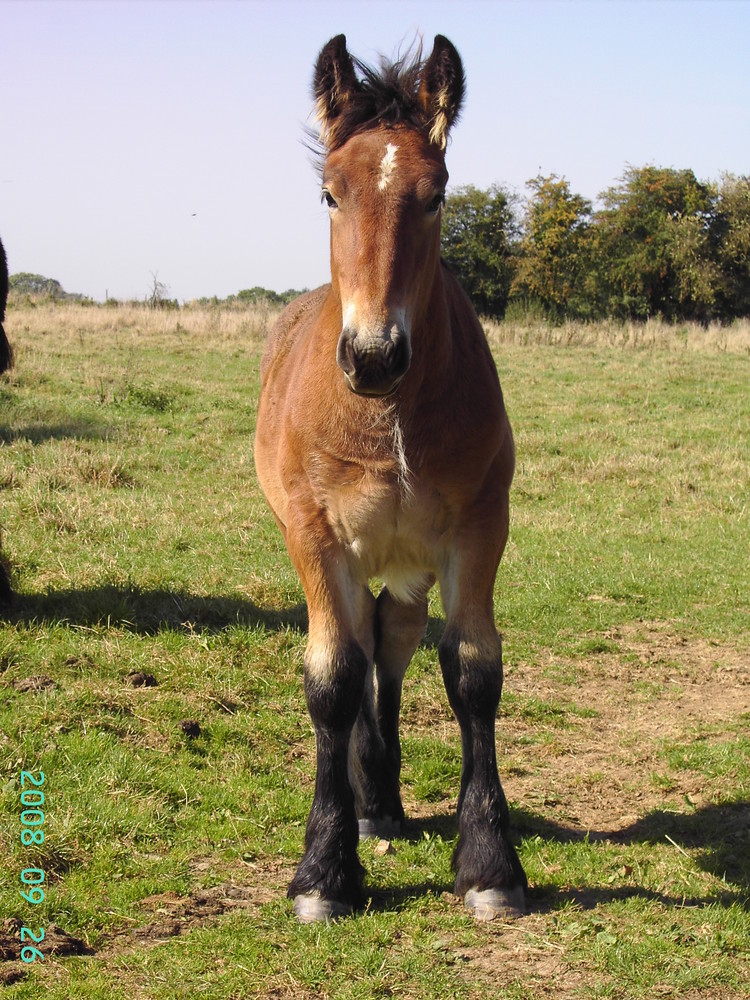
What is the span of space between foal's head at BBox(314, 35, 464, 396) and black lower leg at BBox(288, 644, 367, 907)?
1.19m

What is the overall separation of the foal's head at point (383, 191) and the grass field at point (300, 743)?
194 cm

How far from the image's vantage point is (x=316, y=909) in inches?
136

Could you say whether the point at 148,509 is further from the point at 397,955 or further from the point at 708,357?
the point at 708,357

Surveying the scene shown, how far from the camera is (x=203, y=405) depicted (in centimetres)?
1312

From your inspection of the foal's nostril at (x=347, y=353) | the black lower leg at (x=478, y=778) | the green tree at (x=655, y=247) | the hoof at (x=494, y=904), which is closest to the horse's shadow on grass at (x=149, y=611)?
the black lower leg at (x=478, y=778)

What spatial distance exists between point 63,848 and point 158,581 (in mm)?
3139

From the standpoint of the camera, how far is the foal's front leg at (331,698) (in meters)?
3.62

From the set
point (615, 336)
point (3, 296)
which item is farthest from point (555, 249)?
point (3, 296)

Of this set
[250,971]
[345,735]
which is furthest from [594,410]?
[250,971]

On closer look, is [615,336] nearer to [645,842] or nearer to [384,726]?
[384,726]

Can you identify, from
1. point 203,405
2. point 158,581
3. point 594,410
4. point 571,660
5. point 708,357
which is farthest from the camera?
point 708,357

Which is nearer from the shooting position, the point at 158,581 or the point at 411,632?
the point at 411,632

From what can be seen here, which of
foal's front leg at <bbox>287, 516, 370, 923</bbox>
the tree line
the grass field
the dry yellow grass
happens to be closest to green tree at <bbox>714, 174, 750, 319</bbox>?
the tree line

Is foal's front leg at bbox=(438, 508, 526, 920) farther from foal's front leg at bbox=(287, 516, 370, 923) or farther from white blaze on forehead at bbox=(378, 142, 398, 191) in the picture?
white blaze on forehead at bbox=(378, 142, 398, 191)
